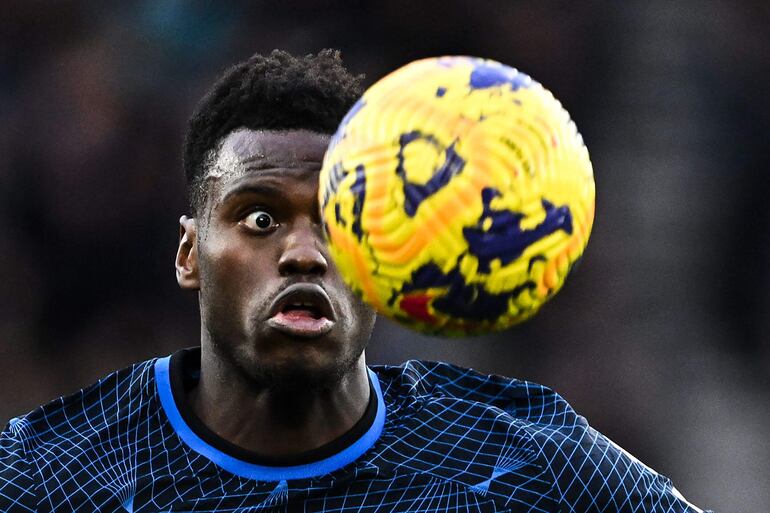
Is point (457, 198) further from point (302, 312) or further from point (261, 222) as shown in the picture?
point (261, 222)

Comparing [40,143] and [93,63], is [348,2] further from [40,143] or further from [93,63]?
[40,143]

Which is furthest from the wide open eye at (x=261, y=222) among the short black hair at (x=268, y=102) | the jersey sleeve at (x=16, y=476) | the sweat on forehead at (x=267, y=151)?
the jersey sleeve at (x=16, y=476)

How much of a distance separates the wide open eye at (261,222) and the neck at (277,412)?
0.43m

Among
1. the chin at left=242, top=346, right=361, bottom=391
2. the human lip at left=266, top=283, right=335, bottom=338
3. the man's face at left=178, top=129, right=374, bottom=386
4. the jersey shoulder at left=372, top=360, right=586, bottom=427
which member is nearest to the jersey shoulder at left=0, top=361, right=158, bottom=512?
the man's face at left=178, top=129, right=374, bottom=386

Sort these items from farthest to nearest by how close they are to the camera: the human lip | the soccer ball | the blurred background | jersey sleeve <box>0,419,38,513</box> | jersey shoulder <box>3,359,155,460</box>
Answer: the blurred background
jersey shoulder <box>3,359,155,460</box>
jersey sleeve <box>0,419,38,513</box>
the human lip
the soccer ball

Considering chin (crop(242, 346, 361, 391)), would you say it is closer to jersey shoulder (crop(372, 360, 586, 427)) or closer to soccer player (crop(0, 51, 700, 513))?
soccer player (crop(0, 51, 700, 513))

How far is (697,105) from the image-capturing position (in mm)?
7301

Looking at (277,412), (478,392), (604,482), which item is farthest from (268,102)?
(604,482)

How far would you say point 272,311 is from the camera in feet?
10.4

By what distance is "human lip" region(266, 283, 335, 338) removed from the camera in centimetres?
314

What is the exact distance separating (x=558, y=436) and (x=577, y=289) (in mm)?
3863

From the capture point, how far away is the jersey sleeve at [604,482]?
331cm

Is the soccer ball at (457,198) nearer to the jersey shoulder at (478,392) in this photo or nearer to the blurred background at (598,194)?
the jersey shoulder at (478,392)

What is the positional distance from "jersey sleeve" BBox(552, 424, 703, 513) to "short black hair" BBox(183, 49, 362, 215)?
1162 mm
